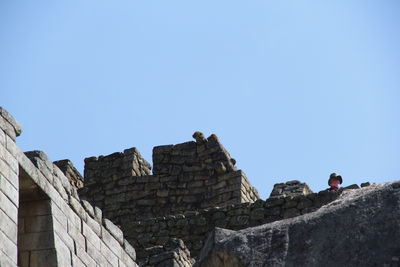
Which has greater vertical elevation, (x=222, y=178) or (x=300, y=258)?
(x=222, y=178)

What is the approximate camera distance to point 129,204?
48.1ft

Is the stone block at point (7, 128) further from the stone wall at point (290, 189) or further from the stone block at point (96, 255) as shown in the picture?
the stone wall at point (290, 189)

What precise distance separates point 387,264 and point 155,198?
31.4 ft

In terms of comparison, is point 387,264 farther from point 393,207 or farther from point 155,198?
point 155,198

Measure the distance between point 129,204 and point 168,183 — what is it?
2.17ft

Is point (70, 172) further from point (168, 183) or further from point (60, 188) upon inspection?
point (60, 188)

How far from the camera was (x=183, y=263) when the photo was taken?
10.8 m

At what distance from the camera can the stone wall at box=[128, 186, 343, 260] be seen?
13.0 m

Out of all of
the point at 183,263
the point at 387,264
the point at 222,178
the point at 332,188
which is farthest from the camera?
the point at 222,178

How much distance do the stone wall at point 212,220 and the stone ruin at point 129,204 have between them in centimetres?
1

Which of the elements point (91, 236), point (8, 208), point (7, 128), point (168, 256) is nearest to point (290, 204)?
point (168, 256)

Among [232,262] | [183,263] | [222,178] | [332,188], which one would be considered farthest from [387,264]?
[222,178]

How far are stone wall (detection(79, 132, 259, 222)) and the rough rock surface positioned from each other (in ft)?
27.2

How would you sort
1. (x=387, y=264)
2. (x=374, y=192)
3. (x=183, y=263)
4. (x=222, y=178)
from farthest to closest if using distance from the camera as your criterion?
(x=222, y=178) → (x=183, y=263) → (x=374, y=192) → (x=387, y=264)
